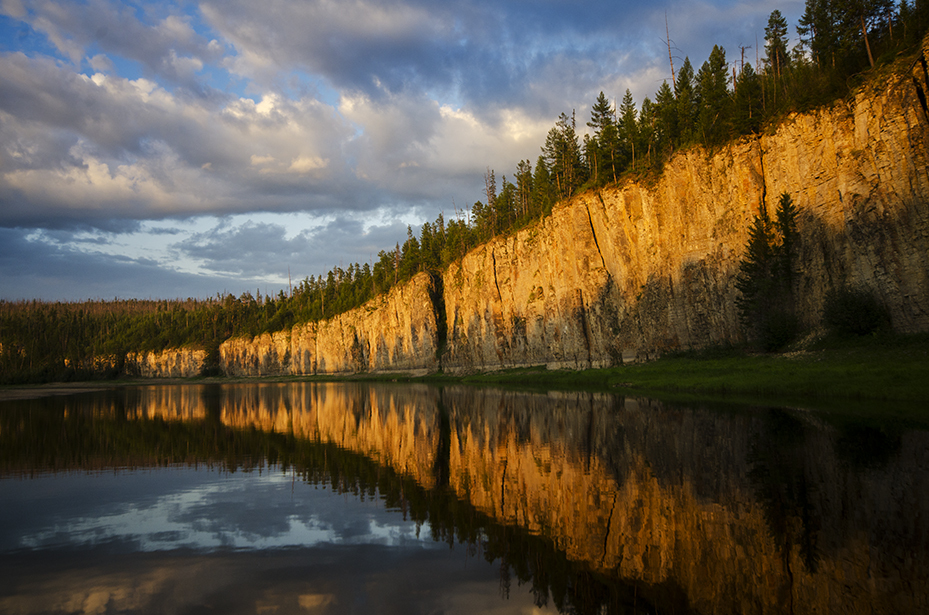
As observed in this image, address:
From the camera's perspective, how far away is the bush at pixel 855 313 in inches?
1282

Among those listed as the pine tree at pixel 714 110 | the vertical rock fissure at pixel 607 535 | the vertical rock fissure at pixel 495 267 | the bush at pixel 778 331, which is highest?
the pine tree at pixel 714 110

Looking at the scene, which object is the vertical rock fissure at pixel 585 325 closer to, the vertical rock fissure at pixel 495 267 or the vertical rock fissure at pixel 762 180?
the vertical rock fissure at pixel 495 267

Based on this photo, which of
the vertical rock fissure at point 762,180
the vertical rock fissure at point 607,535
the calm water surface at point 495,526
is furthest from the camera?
the vertical rock fissure at point 762,180

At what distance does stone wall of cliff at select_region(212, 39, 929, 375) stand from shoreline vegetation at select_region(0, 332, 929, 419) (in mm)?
2676

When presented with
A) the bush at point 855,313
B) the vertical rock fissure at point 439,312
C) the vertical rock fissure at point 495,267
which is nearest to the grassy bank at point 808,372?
the bush at point 855,313

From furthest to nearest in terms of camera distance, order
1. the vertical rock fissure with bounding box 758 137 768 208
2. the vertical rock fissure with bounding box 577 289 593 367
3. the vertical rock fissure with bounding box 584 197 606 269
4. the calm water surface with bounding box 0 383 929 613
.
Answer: the vertical rock fissure with bounding box 584 197 606 269
the vertical rock fissure with bounding box 577 289 593 367
the vertical rock fissure with bounding box 758 137 768 208
the calm water surface with bounding box 0 383 929 613

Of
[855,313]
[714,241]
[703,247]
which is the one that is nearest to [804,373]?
[855,313]

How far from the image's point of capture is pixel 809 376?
30.5 meters

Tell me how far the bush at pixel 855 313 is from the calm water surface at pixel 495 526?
17.8 metres

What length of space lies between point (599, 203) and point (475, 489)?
178 ft

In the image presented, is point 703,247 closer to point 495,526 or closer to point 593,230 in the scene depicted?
point 593,230

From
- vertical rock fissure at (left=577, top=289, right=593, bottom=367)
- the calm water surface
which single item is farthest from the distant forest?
the calm water surface

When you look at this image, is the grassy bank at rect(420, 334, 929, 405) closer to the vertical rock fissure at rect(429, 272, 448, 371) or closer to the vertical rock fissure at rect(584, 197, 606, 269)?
the vertical rock fissure at rect(584, 197, 606, 269)

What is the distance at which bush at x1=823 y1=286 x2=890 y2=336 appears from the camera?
107ft
